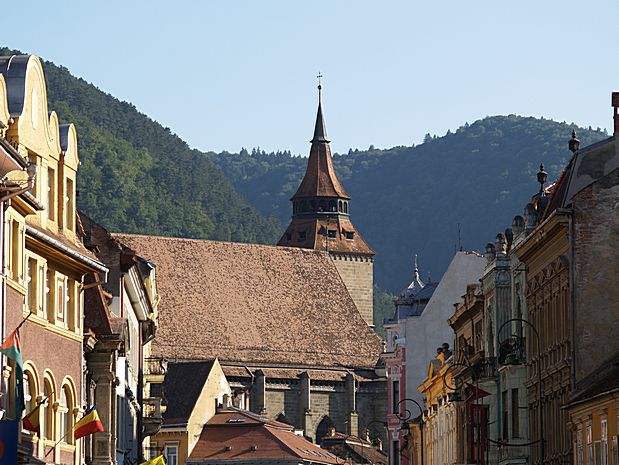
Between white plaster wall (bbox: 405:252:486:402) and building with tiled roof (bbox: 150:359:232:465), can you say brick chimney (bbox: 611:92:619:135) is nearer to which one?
white plaster wall (bbox: 405:252:486:402)

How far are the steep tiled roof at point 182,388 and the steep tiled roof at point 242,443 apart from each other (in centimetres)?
179

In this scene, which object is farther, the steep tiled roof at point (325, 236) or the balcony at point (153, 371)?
the steep tiled roof at point (325, 236)

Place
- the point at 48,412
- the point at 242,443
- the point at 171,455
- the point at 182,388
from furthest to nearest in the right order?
the point at 182,388 < the point at 242,443 < the point at 171,455 < the point at 48,412

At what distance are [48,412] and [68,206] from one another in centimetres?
562

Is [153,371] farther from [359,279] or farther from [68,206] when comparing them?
[359,279]

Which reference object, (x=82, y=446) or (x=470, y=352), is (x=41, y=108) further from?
(x=470, y=352)

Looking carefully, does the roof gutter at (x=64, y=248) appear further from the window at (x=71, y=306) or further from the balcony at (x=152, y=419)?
the balcony at (x=152, y=419)

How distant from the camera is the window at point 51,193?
127 feet

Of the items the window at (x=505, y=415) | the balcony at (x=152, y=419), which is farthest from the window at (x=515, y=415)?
the balcony at (x=152, y=419)

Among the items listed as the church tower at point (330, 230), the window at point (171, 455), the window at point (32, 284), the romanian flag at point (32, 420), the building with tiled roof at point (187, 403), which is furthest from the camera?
the church tower at point (330, 230)

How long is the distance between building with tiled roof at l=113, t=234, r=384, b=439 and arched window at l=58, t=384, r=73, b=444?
4418 inches

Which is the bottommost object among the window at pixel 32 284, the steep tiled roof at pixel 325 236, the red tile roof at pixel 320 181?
the window at pixel 32 284

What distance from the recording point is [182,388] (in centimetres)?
12181

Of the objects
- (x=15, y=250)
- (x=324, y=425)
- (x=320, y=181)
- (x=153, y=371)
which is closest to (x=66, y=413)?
(x=15, y=250)
